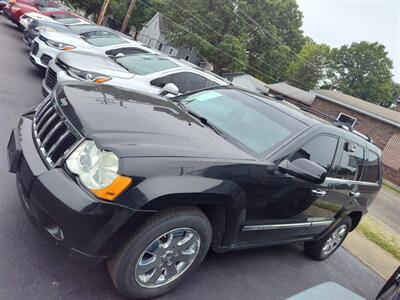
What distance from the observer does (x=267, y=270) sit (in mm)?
3879

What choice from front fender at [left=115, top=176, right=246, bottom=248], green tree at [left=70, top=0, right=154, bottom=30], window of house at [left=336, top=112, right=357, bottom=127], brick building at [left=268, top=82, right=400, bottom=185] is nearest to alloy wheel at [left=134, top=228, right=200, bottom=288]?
front fender at [left=115, top=176, right=246, bottom=248]

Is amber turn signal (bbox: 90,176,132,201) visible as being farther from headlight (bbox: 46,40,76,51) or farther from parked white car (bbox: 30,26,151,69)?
headlight (bbox: 46,40,76,51)

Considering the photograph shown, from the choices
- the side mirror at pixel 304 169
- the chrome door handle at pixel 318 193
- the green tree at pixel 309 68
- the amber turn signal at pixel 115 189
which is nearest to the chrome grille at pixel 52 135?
the amber turn signal at pixel 115 189

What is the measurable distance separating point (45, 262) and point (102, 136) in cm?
114

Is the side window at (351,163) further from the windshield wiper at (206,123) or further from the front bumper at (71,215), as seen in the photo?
the front bumper at (71,215)

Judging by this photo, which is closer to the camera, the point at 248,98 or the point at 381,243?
the point at 248,98

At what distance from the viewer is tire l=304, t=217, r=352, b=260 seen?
4.47 m

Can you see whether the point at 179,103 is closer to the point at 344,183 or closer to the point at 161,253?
the point at 161,253

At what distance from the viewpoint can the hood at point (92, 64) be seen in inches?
239

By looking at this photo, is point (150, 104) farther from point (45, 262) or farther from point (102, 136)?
point (45, 262)

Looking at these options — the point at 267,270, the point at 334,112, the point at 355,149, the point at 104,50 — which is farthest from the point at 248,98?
the point at 334,112

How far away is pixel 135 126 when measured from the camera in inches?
103

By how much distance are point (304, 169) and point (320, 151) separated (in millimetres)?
810

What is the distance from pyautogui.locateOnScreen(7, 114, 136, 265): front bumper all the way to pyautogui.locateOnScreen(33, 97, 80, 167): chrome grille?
14 cm
